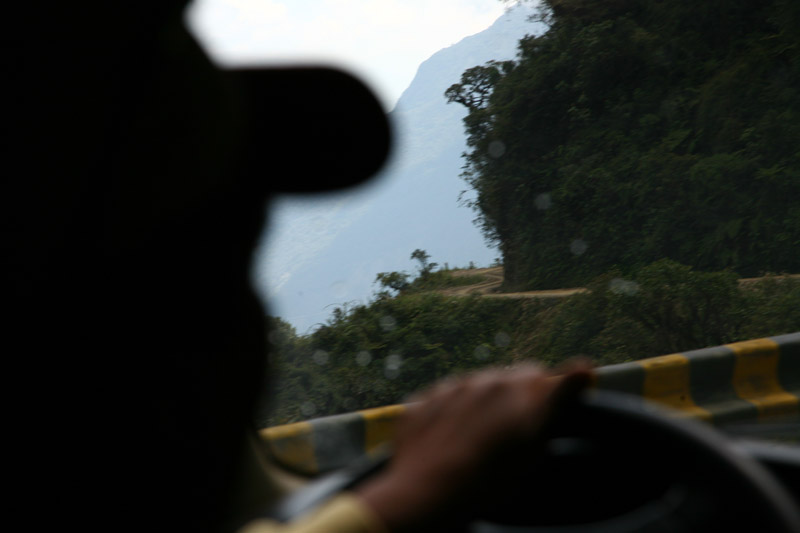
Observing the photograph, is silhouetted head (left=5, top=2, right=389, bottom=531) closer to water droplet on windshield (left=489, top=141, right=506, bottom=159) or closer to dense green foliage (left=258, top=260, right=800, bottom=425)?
dense green foliage (left=258, top=260, right=800, bottom=425)

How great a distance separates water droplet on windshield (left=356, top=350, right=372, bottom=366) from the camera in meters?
11.0

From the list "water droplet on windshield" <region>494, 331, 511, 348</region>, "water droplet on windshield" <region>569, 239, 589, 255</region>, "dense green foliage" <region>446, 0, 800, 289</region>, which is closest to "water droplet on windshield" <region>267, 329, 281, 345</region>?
"water droplet on windshield" <region>494, 331, 511, 348</region>

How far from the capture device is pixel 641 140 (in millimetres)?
21203

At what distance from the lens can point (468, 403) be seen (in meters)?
0.91

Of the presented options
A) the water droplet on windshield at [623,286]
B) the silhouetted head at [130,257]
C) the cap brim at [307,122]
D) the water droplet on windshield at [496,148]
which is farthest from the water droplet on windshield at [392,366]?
the water droplet on windshield at [496,148]

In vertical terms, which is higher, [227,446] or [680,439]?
[227,446]

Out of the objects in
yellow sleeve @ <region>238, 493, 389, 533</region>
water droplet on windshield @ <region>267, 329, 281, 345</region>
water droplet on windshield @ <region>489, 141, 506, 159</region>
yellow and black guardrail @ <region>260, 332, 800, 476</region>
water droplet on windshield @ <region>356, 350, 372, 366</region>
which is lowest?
yellow and black guardrail @ <region>260, 332, 800, 476</region>

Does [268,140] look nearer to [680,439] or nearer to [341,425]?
[680,439]

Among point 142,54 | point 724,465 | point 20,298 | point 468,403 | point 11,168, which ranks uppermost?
point 142,54

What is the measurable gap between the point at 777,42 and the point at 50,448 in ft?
67.0

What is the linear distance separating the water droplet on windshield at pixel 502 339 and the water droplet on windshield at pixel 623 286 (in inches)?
109

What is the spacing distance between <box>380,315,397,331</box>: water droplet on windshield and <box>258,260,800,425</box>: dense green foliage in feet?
0.07

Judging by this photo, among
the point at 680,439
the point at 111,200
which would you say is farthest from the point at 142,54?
the point at 680,439

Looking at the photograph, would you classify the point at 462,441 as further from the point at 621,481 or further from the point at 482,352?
the point at 482,352
